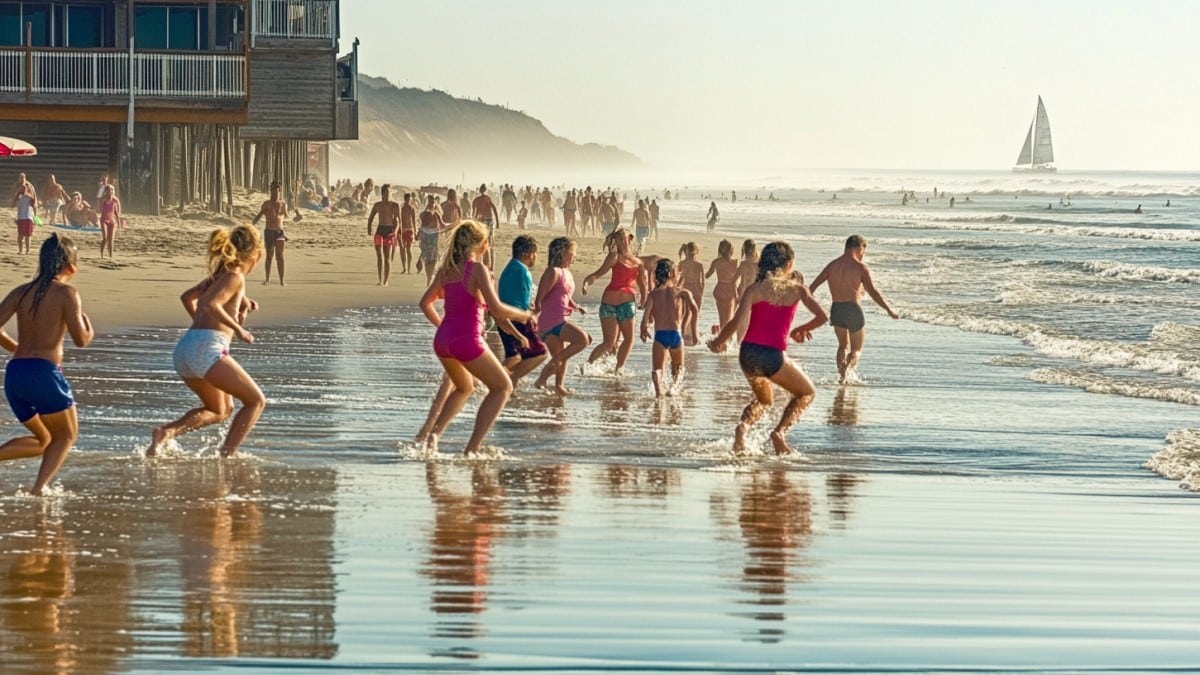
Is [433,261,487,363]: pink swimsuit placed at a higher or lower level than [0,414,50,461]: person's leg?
higher

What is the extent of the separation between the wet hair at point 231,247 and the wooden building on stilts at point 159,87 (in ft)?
86.2

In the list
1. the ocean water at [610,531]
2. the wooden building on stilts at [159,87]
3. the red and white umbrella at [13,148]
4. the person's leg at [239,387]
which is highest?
the wooden building on stilts at [159,87]

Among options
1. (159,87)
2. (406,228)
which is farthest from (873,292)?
(159,87)

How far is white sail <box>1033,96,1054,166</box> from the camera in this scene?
173375 millimetres

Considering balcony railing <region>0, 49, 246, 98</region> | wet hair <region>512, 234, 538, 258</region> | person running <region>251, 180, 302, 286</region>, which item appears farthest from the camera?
balcony railing <region>0, 49, 246, 98</region>

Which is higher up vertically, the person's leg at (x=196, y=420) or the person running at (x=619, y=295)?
the person running at (x=619, y=295)

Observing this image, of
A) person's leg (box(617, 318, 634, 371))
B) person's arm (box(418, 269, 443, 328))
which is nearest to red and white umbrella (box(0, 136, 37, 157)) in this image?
person's leg (box(617, 318, 634, 371))

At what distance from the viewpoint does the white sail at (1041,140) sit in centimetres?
17338

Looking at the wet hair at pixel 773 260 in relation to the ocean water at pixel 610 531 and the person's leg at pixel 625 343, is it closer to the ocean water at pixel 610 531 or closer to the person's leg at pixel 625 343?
the ocean water at pixel 610 531

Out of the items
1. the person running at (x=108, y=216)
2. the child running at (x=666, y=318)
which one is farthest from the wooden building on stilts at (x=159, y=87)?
the child running at (x=666, y=318)

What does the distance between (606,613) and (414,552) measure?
1268mm

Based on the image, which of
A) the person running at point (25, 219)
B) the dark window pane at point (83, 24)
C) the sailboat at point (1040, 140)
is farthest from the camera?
the sailboat at point (1040, 140)

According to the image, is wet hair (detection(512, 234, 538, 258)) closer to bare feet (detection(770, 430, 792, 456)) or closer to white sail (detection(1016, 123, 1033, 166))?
bare feet (detection(770, 430, 792, 456))

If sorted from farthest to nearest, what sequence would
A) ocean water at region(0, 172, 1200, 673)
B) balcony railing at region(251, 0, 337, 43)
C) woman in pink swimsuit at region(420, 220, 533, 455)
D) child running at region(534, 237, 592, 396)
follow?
1. balcony railing at region(251, 0, 337, 43)
2. child running at region(534, 237, 592, 396)
3. woman in pink swimsuit at region(420, 220, 533, 455)
4. ocean water at region(0, 172, 1200, 673)
